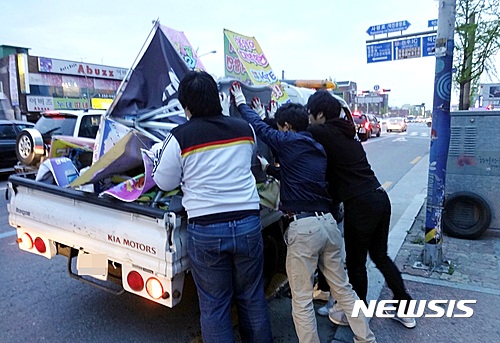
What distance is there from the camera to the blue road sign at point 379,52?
12.7 m

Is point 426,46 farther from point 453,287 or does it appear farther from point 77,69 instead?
point 77,69

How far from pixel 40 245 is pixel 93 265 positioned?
2.45 feet

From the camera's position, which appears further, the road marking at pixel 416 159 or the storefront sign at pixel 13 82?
the storefront sign at pixel 13 82

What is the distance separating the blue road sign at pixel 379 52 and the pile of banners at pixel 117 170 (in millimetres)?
11235

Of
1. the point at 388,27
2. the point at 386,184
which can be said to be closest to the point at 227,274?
the point at 386,184

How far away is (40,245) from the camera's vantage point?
3219mm

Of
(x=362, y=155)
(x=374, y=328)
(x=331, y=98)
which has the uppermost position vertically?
(x=331, y=98)

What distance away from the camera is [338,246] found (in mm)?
2699

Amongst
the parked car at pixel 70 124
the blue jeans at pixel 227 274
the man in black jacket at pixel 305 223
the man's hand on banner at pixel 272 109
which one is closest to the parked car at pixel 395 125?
the parked car at pixel 70 124

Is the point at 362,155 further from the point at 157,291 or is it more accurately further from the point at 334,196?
the point at 157,291

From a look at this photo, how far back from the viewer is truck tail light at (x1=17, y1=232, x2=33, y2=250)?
327 cm

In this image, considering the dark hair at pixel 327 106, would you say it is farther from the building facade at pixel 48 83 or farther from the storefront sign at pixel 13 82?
the storefront sign at pixel 13 82

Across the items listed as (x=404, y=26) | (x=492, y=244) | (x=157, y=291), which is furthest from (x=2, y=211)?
(x=404, y=26)

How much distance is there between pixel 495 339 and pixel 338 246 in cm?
151
